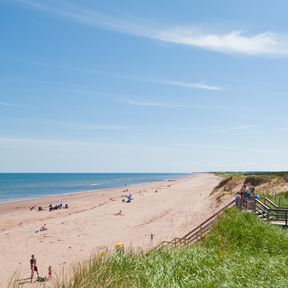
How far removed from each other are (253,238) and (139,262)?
6584mm

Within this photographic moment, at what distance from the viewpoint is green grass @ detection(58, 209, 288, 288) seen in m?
8.19

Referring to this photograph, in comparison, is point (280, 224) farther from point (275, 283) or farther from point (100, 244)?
point (100, 244)

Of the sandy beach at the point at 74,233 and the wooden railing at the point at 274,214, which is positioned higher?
the wooden railing at the point at 274,214

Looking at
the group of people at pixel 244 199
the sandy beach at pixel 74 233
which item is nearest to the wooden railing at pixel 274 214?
the group of people at pixel 244 199

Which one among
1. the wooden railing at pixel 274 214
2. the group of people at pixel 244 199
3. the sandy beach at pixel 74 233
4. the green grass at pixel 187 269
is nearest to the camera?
the green grass at pixel 187 269

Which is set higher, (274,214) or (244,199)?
(244,199)

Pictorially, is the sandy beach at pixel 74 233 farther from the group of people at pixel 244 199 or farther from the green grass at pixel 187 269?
the green grass at pixel 187 269

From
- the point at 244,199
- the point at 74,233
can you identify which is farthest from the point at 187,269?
the point at 74,233

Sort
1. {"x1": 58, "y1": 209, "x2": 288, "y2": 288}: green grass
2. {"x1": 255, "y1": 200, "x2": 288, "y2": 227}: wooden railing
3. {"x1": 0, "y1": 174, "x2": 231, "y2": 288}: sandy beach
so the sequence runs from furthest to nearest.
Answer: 1. {"x1": 0, "y1": 174, "x2": 231, "y2": 288}: sandy beach
2. {"x1": 255, "y1": 200, "x2": 288, "y2": 227}: wooden railing
3. {"x1": 58, "y1": 209, "x2": 288, "y2": 288}: green grass

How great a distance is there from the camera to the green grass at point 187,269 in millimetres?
8188

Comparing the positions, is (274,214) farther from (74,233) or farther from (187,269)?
(74,233)

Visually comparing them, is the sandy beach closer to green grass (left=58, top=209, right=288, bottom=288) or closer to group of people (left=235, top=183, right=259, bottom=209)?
group of people (left=235, top=183, right=259, bottom=209)

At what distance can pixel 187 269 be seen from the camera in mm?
9781

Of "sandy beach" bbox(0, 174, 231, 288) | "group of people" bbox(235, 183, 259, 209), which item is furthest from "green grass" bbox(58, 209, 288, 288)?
"sandy beach" bbox(0, 174, 231, 288)
